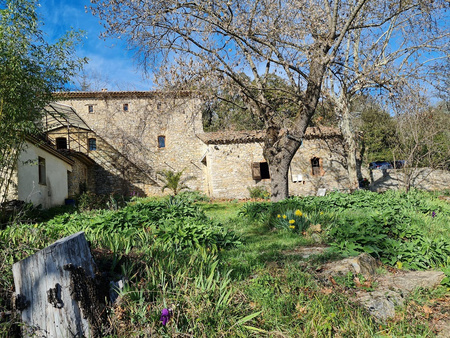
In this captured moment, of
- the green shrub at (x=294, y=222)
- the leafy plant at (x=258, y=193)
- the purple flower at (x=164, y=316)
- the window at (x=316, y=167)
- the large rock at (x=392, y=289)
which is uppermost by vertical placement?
the window at (x=316, y=167)

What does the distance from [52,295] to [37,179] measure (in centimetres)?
1073

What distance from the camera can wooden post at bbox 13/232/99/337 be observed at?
2.46 metres

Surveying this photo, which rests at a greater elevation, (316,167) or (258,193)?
(316,167)

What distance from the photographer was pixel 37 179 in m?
11.6

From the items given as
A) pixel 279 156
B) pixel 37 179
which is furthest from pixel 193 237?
pixel 37 179

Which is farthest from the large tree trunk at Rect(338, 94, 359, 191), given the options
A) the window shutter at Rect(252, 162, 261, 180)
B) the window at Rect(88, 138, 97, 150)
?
the window at Rect(88, 138, 97, 150)

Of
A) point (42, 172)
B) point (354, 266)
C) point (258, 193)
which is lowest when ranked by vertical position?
point (354, 266)

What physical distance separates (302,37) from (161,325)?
7.39 metres

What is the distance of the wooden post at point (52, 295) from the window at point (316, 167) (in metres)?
17.4

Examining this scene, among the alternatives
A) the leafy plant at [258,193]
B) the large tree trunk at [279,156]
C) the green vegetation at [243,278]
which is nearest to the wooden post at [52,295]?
the green vegetation at [243,278]

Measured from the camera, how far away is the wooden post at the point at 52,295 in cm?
246

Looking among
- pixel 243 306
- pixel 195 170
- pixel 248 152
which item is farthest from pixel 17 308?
pixel 195 170

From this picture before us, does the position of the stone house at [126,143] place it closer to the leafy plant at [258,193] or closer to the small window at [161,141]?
the small window at [161,141]

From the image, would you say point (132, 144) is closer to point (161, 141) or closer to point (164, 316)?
point (161, 141)
